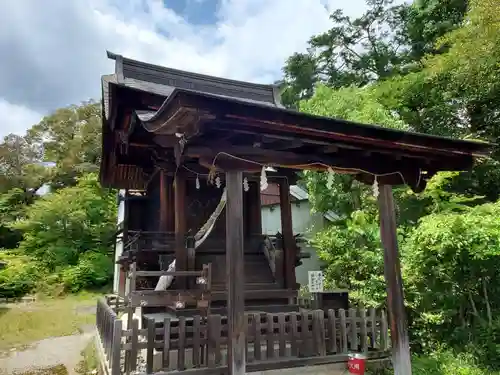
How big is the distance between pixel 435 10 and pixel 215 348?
1353 cm

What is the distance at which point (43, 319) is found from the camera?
43.4 feet

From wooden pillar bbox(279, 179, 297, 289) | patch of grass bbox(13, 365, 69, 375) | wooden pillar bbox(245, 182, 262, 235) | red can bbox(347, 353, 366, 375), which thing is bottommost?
patch of grass bbox(13, 365, 69, 375)

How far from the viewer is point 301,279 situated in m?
15.1

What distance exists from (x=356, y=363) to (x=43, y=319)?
12351 mm

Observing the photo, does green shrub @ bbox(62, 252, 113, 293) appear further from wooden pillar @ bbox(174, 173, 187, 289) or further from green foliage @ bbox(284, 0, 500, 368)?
wooden pillar @ bbox(174, 173, 187, 289)

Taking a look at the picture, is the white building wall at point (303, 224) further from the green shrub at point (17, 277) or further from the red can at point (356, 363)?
the green shrub at point (17, 277)

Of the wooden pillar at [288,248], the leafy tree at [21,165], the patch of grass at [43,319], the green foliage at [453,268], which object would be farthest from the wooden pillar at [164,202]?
the leafy tree at [21,165]

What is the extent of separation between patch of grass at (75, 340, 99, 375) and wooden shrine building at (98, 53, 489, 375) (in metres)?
1.66

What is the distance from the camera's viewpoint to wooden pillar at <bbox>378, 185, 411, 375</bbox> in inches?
188

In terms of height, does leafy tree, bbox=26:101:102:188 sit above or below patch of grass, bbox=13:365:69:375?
above

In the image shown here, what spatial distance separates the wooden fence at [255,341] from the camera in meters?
4.34

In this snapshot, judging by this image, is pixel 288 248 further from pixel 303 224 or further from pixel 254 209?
pixel 303 224

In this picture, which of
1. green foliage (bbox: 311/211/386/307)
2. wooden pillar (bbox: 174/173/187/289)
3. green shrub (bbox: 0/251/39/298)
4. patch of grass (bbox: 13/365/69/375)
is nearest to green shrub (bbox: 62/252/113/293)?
green shrub (bbox: 0/251/39/298)

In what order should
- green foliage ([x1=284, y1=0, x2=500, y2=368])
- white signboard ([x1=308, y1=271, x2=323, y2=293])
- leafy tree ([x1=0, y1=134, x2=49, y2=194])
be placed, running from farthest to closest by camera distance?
1. leafy tree ([x1=0, y1=134, x2=49, y2=194])
2. white signboard ([x1=308, y1=271, x2=323, y2=293])
3. green foliage ([x1=284, y1=0, x2=500, y2=368])
